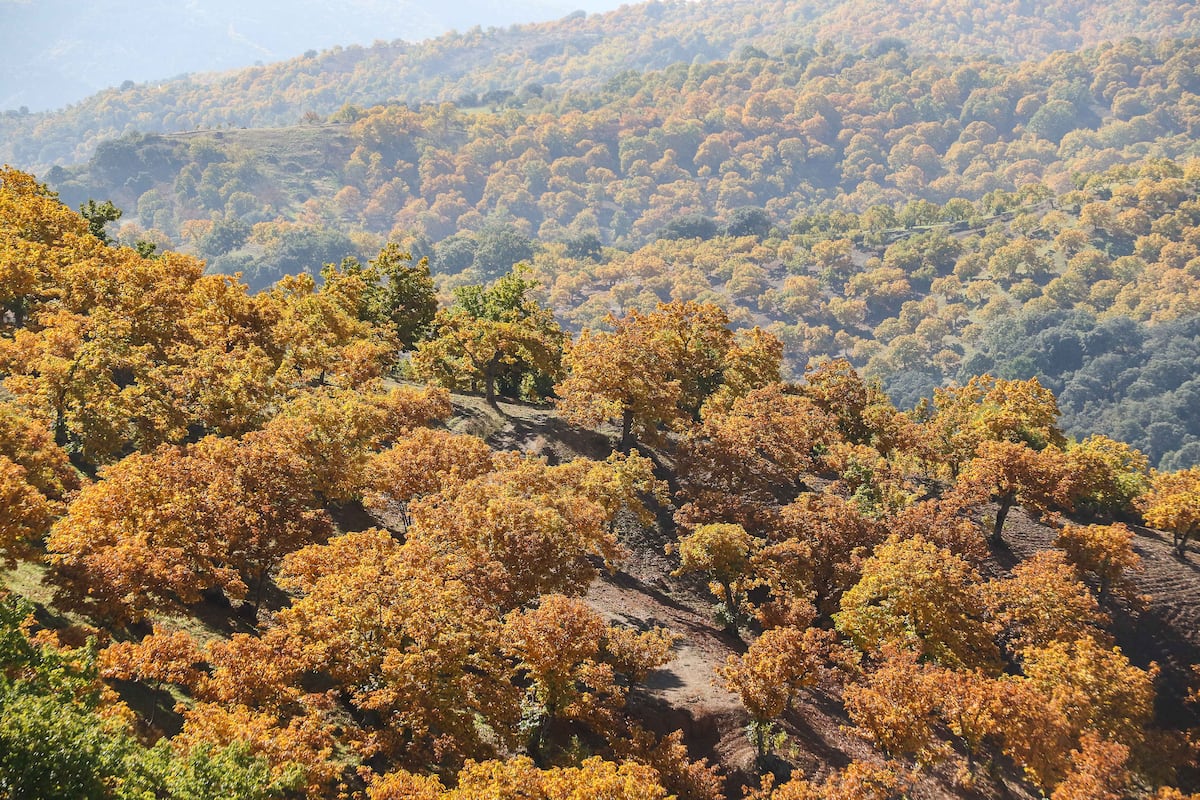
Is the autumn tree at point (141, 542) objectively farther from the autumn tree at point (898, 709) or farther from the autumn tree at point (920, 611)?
the autumn tree at point (920, 611)

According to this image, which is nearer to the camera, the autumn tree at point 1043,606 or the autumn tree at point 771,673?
the autumn tree at point 771,673

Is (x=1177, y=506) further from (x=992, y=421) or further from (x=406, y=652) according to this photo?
(x=406, y=652)

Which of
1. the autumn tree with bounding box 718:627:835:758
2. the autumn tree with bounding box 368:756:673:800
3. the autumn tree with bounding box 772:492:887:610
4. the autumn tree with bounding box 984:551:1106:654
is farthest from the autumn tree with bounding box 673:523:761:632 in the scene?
the autumn tree with bounding box 368:756:673:800

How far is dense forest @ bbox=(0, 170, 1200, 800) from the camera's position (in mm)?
22922

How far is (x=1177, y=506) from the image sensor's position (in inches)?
1821

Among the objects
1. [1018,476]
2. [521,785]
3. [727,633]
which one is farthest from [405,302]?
[521,785]

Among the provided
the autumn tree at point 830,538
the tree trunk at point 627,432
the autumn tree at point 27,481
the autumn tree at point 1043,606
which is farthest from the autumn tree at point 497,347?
the autumn tree at point 1043,606

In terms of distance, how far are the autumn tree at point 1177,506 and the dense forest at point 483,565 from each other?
341 mm

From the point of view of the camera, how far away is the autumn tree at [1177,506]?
4628 cm

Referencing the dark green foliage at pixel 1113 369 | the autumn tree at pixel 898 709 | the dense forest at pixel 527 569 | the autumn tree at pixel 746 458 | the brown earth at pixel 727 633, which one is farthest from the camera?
the dark green foliage at pixel 1113 369

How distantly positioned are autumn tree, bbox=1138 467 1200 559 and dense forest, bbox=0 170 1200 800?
1.12ft

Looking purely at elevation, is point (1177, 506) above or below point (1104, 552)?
below

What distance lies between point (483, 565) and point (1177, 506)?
39.6m

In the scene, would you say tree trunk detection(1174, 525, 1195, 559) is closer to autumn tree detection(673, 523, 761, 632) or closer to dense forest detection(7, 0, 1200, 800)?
dense forest detection(7, 0, 1200, 800)
